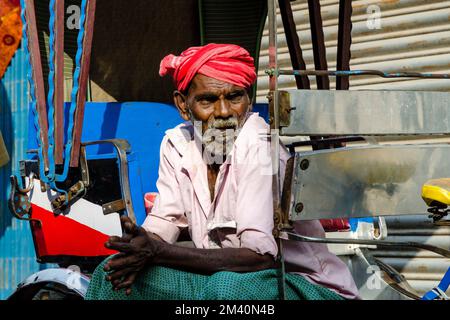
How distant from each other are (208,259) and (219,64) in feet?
2.54

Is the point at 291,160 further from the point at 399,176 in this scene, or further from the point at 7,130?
the point at 7,130

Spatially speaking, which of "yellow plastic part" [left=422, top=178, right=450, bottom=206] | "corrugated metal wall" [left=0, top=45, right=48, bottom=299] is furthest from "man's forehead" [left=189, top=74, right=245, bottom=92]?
"corrugated metal wall" [left=0, top=45, right=48, bottom=299]

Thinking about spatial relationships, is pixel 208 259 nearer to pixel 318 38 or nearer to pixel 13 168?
pixel 318 38

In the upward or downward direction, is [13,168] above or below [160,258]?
below

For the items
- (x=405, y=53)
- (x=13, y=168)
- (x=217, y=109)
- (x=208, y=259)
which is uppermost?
(x=405, y=53)

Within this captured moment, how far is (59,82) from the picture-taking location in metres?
3.20

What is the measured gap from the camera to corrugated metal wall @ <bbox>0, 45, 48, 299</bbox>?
5309 millimetres

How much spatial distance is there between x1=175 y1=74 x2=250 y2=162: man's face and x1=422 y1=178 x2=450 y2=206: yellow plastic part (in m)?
0.78

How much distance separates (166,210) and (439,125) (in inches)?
40.8

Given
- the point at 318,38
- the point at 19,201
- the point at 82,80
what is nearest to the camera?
the point at 82,80

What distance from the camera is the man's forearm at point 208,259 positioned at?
2191 millimetres

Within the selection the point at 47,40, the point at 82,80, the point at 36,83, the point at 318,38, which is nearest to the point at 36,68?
the point at 36,83

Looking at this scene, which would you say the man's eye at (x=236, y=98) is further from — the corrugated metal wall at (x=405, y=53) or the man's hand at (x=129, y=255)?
the corrugated metal wall at (x=405, y=53)

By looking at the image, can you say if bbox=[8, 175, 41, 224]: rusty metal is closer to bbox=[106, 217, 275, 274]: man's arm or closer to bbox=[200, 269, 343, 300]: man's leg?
bbox=[106, 217, 275, 274]: man's arm
